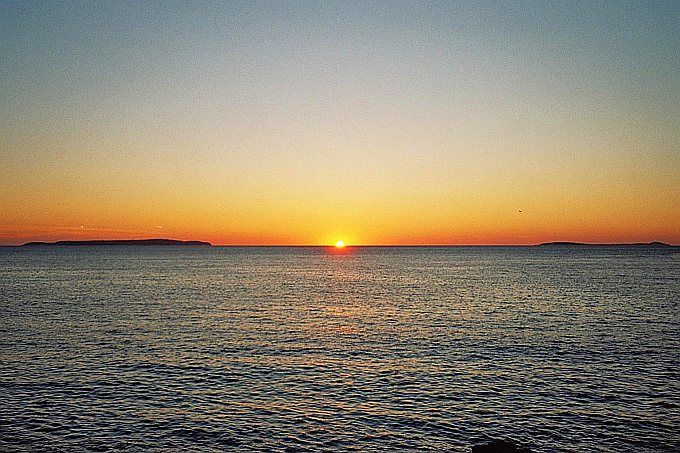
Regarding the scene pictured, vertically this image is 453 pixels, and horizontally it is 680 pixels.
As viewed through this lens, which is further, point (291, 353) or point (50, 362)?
point (291, 353)

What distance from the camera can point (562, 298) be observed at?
84312 mm

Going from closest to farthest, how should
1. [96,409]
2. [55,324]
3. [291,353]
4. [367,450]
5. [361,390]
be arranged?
[367,450] < [96,409] < [361,390] < [291,353] < [55,324]

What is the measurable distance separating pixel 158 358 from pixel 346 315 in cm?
2952

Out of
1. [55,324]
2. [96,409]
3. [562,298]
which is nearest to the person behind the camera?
[96,409]

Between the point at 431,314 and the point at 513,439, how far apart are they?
137 ft

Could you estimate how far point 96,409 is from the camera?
2903 cm

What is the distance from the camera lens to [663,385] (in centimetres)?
3378

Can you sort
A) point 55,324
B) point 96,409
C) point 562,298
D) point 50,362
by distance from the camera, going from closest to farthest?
Result: point 96,409
point 50,362
point 55,324
point 562,298

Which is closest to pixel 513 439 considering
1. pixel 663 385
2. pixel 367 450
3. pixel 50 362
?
pixel 367 450

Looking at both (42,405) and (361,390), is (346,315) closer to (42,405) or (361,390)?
(361,390)

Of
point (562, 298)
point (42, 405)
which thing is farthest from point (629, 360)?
point (562, 298)

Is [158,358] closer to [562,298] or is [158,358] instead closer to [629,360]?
[629,360]

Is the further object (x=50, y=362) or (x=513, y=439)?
(x=50, y=362)

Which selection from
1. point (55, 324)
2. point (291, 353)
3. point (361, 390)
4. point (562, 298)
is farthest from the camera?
point (562, 298)
